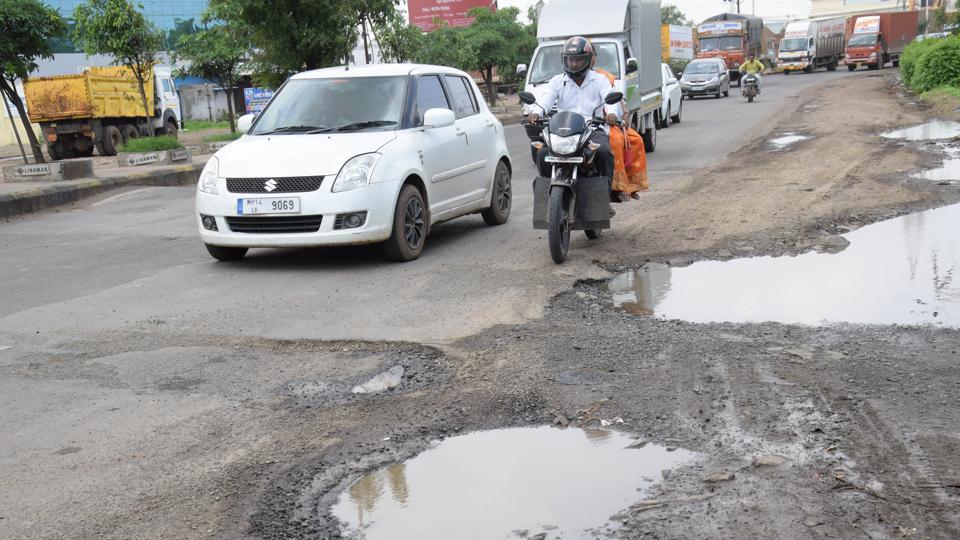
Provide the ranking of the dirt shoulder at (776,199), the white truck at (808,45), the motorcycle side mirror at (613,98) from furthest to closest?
the white truck at (808,45) → the dirt shoulder at (776,199) → the motorcycle side mirror at (613,98)

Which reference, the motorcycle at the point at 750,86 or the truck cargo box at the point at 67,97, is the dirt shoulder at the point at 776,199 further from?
the truck cargo box at the point at 67,97

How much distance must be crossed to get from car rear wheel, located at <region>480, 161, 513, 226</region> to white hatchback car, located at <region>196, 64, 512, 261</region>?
0.29 metres

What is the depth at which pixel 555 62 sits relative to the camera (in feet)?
59.3

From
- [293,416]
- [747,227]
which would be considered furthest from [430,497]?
[747,227]

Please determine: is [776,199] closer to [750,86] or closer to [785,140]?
[785,140]

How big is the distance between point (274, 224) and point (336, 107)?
147 cm

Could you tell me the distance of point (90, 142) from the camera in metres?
28.1

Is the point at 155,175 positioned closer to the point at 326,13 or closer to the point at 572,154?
the point at 326,13

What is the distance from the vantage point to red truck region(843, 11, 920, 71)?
5991cm

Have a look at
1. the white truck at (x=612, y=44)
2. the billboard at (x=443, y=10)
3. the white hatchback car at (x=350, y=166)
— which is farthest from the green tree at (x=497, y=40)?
the white hatchback car at (x=350, y=166)

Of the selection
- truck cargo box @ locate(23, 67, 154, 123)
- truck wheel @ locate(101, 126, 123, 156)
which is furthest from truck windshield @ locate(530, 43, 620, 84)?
truck wheel @ locate(101, 126, 123, 156)

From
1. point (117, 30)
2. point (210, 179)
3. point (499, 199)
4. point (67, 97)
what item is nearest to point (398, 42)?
point (117, 30)

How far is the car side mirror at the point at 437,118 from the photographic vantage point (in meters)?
8.75

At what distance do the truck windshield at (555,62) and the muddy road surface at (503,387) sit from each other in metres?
8.33
